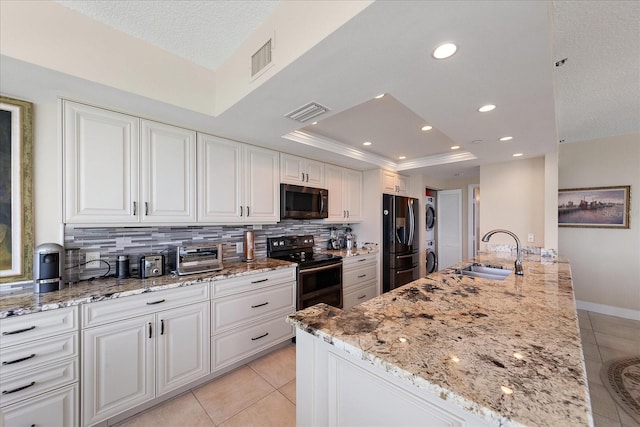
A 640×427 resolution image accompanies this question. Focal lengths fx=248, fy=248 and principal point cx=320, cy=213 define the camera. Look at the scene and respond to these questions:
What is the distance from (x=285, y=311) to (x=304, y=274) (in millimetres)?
435

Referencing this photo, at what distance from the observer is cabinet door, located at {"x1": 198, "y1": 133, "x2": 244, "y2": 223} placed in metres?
2.38

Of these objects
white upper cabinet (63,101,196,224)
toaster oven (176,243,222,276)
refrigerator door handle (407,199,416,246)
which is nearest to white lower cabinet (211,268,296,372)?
toaster oven (176,243,222,276)

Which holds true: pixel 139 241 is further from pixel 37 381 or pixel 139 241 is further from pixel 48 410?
pixel 48 410

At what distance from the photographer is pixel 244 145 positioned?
271 cm

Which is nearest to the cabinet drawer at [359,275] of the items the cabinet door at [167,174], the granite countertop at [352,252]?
the granite countertop at [352,252]

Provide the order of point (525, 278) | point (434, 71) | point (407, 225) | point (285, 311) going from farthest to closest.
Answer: point (407, 225) < point (285, 311) < point (525, 278) < point (434, 71)

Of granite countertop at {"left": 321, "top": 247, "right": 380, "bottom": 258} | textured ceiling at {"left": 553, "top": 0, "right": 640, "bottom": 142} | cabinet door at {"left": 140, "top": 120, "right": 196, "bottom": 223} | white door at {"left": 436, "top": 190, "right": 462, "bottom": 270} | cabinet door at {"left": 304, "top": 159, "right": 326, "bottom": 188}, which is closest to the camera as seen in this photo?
textured ceiling at {"left": 553, "top": 0, "right": 640, "bottom": 142}

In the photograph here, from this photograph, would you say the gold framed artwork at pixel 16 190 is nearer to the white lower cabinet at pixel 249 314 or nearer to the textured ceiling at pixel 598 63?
the white lower cabinet at pixel 249 314

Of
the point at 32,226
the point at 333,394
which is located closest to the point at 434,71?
the point at 333,394

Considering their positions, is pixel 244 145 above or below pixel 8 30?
below

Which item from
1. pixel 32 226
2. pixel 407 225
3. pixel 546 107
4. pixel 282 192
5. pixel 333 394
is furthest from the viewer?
pixel 407 225

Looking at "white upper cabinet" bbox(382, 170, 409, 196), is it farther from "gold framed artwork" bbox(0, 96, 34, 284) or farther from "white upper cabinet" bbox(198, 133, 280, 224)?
"gold framed artwork" bbox(0, 96, 34, 284)

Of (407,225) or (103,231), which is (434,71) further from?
(407,225)

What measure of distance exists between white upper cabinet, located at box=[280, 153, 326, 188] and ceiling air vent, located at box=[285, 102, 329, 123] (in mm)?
1030
